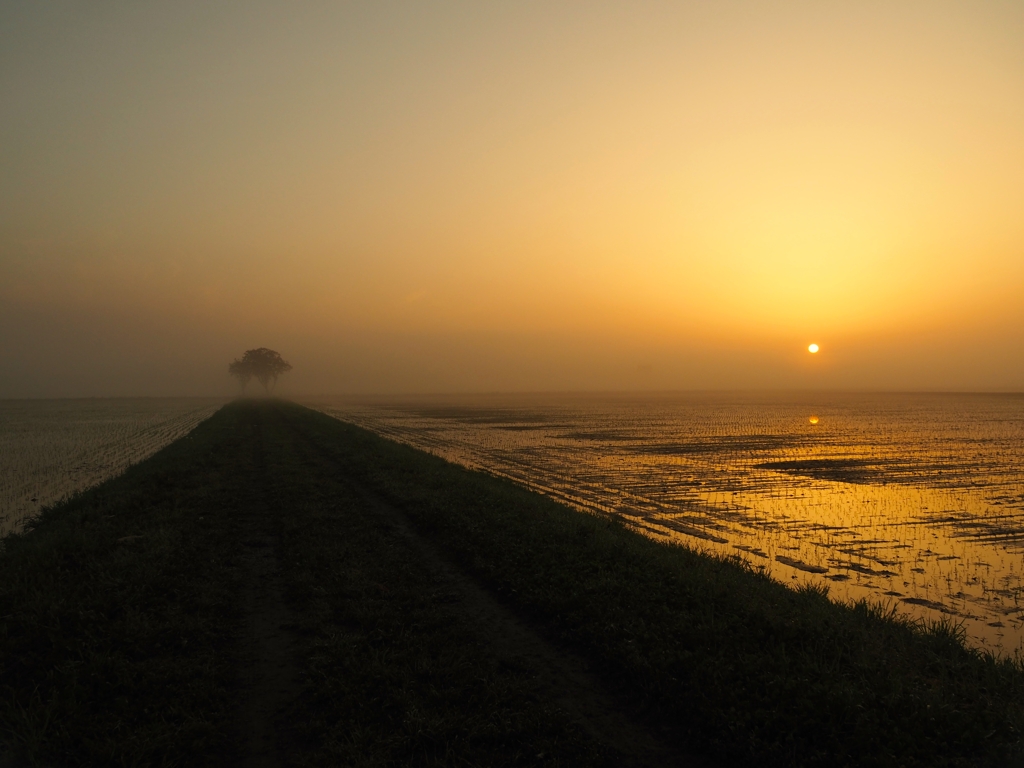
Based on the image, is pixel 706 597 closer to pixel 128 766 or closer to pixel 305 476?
pixel 128 766

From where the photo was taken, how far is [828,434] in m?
51.7

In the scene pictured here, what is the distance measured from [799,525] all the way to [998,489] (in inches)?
467

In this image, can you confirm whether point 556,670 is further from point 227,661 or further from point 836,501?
point 836,501

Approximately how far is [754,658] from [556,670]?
262cm

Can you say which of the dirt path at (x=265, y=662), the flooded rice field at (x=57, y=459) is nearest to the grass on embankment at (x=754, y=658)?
the dirt path at (x=265, y=662)

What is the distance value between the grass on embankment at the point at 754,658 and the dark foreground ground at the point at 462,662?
33mm

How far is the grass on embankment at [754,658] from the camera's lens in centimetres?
614

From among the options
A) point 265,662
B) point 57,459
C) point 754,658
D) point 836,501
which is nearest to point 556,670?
point 754,658

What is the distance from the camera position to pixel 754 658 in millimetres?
7664

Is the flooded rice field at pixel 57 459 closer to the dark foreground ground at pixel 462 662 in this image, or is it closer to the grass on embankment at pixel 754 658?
the dark foreground ground at pixel 462 662

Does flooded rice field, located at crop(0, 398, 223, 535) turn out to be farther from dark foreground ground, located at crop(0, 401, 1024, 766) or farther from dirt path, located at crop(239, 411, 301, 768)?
dirt path, located at crop(239, 411, 301, 768)

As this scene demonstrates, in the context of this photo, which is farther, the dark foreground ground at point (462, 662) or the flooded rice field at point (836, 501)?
the flooded rice field at point (836, 501)

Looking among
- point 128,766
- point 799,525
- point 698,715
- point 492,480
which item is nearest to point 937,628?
point 698,715

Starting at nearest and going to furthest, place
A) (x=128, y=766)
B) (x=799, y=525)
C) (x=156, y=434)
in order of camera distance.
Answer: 1. (x=128, y=766)
2. (x=799, y=525)
3. (x=156, y=434)
